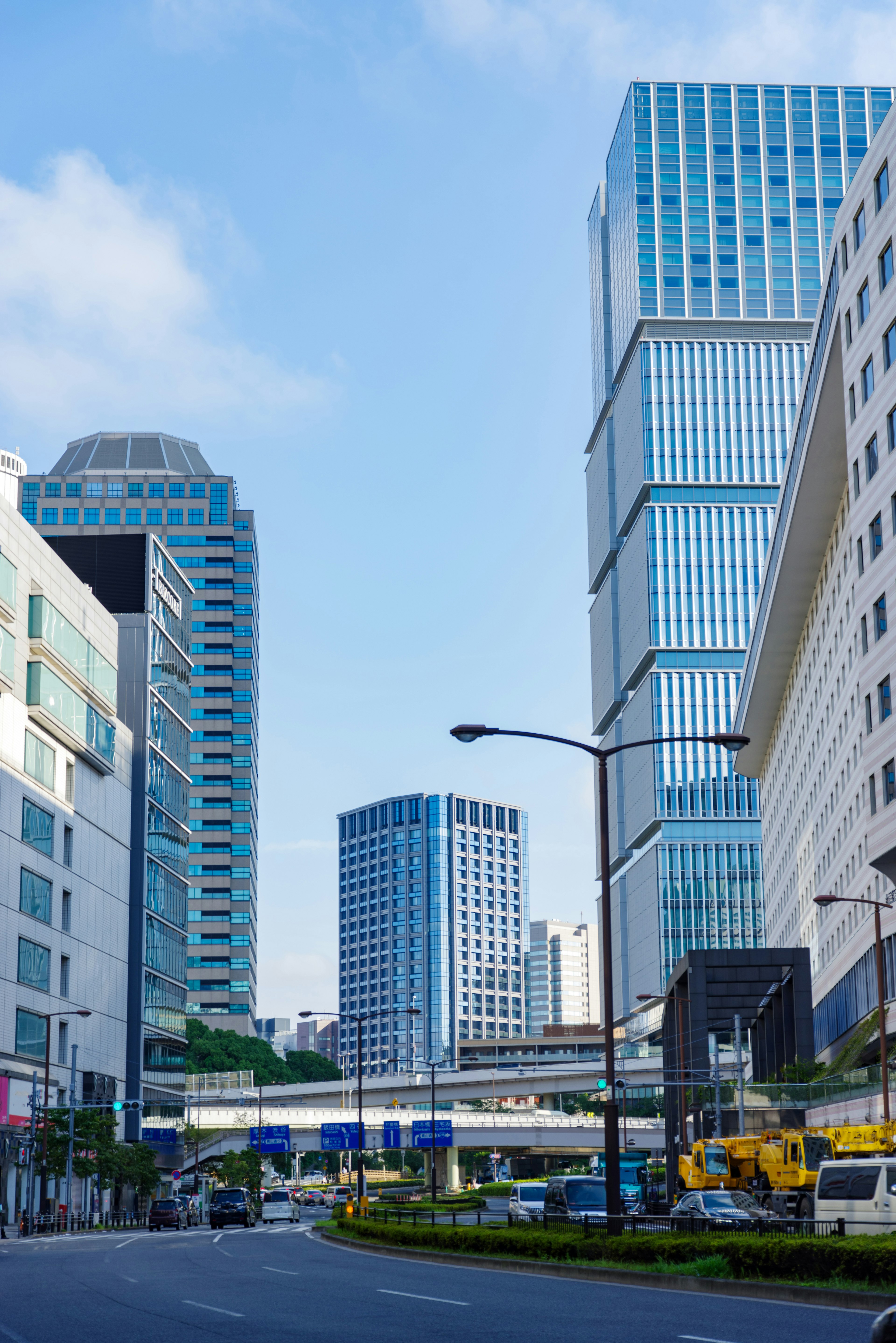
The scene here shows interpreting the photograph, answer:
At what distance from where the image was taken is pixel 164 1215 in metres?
84.1

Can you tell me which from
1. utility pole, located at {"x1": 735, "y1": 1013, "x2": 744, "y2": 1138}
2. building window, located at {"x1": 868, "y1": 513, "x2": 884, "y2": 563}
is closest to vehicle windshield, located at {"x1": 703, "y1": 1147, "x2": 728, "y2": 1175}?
utility pole, located at {"x1": 735, "y1": 1013, "x2": 744, "y2": 1138}

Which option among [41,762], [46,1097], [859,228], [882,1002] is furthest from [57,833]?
[859,228]

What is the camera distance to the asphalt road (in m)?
17.3

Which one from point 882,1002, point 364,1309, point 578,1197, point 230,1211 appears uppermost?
point 882,1002

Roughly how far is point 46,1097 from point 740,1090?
121 feet

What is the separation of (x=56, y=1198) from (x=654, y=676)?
383 ft

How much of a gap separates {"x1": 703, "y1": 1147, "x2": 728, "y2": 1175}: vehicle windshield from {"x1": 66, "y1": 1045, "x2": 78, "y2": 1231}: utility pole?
127ft

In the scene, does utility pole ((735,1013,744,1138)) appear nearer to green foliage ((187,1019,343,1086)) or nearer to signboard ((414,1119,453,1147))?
signboard ((414,1119,453,1147))

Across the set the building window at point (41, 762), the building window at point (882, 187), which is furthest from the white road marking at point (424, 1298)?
the building window at point (41, 762)

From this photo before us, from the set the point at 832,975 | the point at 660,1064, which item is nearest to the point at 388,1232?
the point at 832,975

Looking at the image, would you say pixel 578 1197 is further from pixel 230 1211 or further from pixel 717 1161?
pixel 230 1211

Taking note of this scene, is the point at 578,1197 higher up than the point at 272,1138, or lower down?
higher up

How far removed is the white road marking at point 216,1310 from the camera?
20594 mm

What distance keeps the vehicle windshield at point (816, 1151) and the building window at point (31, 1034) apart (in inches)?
2167
